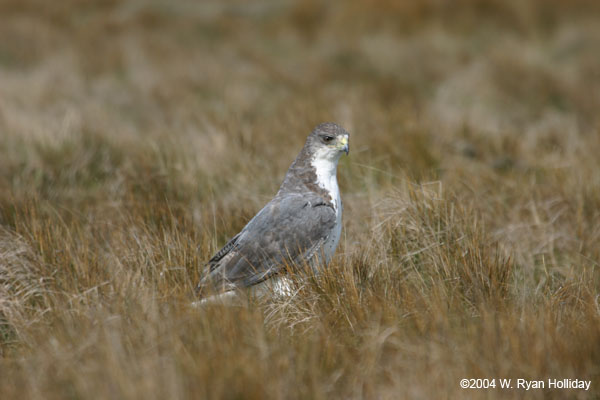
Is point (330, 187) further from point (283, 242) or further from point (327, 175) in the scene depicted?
point (283, 242)

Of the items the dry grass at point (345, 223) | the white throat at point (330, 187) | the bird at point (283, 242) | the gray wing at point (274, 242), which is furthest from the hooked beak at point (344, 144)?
the dry grass at point (345, 223)

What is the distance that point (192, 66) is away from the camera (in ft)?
40.8

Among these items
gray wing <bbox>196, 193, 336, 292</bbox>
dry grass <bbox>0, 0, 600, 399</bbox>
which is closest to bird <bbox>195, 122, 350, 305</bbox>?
gray wing <bbox>196, 193, 336, 292</bbox>

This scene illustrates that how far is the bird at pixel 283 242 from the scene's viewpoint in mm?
3650

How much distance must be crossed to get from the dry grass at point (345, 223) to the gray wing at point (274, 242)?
0.20 m

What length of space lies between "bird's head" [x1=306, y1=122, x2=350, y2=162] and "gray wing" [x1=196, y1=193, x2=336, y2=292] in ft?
1.18

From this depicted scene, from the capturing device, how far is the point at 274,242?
12.4 feet

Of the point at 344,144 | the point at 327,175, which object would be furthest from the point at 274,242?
the point at 344,144

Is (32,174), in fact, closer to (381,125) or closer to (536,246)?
(381,125)

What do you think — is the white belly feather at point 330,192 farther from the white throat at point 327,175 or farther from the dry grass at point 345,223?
the dry grass at point 345,223

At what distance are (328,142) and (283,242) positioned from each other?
769 millimetres

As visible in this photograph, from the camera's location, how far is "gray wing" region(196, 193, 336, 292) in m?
3.68

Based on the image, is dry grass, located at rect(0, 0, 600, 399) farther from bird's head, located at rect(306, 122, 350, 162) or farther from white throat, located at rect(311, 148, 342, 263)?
bird's head, located at rect(306, 122, 350, 162)

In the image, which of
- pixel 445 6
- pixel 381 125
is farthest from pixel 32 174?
pixel 445 6
